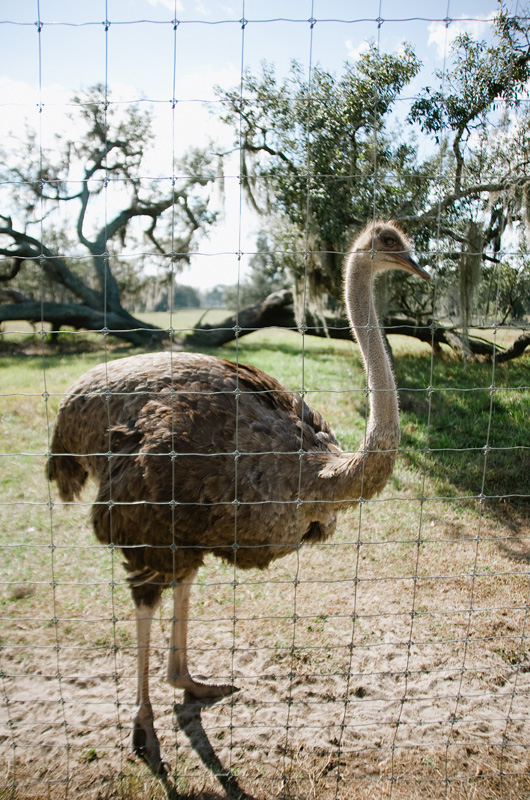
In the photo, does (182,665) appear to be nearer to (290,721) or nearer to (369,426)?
(290,721)

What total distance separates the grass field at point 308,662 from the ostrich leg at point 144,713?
3.1 inches

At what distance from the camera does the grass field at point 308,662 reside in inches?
109

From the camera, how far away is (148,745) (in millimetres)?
2926

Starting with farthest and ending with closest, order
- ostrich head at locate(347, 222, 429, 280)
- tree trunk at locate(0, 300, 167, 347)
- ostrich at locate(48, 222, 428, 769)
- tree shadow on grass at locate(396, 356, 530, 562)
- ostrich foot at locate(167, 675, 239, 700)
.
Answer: tree trunk at locate(0, 300, 167, 347) → tree shadow on grass at locate(396, 356, 530, 562) → ostrich foot at locate(167, 675, 239, 700) → ostrich head at locate(347, 222, 429, 280) → ostrich at locate(48, 222, 428, 769)

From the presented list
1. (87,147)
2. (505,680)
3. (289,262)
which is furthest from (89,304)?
(505,680)

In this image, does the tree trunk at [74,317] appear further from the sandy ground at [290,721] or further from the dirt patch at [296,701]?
the sandy ground at [290,721]

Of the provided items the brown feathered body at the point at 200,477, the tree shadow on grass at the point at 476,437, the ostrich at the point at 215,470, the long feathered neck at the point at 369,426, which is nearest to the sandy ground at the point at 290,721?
the ostrich at the point at 215,470

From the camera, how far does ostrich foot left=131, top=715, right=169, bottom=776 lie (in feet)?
9.40

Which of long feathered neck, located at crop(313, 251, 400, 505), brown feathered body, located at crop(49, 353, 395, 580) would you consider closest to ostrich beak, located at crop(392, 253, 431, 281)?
long feathered neck, located at crop(313, 251, 400, 505)

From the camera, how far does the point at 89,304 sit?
16.1 m

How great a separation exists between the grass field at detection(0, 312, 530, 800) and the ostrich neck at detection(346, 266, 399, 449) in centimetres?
22

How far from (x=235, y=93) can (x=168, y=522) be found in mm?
6821

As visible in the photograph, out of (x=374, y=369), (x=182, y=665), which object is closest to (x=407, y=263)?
(x=374, y=369)

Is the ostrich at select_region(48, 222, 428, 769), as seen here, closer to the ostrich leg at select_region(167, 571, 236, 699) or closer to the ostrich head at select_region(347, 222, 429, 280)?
the ostrich head at select_region(347, 222, 429, 280)
